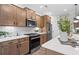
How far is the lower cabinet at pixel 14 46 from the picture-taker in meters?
2.76

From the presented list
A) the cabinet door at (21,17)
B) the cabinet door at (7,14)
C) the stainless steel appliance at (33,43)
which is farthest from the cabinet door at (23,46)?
the cabinet door at (7,14)

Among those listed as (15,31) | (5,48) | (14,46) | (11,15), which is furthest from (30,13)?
(5,48)

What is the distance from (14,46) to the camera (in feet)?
10.6

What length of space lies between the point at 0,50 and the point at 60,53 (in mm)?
1755

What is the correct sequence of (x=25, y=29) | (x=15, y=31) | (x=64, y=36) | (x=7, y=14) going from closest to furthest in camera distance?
(x=64, y=36)
(x=7, y=14)
(x=15, y=31)
(x=25, y=29)

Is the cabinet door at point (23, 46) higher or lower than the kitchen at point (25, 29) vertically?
lower

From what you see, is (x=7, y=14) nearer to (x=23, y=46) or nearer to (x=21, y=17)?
(x=21, y=17)

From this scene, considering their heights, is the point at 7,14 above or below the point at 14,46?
above

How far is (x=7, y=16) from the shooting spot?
134 inches

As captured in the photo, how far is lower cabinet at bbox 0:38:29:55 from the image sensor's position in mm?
2758

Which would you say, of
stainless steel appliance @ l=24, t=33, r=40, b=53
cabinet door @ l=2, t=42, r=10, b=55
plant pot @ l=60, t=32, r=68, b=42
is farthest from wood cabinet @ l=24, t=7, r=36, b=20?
plant pot @ l=60, t=32, r=68, b=42

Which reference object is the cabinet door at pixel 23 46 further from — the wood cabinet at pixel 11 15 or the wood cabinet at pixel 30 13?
the wood cabinet at pixel 30 13
